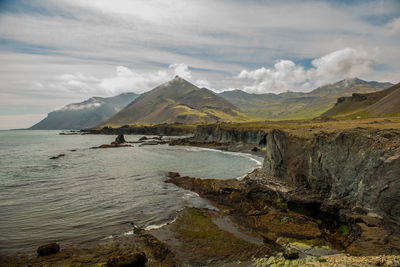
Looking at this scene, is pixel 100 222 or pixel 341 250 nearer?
pixel 341 250

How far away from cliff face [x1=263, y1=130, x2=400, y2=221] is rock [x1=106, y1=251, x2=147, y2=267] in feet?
65.9

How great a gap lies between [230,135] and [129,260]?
10736 centimetres

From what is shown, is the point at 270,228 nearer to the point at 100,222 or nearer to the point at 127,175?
the point at 100,222

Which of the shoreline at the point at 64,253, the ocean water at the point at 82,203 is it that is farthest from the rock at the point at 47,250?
the ocean water at the point at 82,203

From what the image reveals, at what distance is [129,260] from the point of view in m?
16.4

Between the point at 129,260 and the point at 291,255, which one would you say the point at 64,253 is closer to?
the point at 129,260

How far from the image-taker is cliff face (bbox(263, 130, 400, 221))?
742 inches

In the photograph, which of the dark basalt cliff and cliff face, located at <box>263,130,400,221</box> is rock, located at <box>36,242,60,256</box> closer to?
the dark basalt cliff

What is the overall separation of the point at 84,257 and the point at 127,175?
32149mm

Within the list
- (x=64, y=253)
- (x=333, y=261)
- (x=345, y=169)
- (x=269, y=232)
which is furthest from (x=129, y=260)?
(x=345, y=169)

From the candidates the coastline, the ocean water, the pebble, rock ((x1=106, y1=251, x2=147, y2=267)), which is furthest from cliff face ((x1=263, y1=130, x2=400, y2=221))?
Result: rock ((x1=106, y1=251, x2=147, y2=267))

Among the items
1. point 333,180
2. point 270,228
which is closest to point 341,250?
point 270,228

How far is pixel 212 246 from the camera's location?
64.7 ft

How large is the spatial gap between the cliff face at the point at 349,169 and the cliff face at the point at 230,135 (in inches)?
2561
